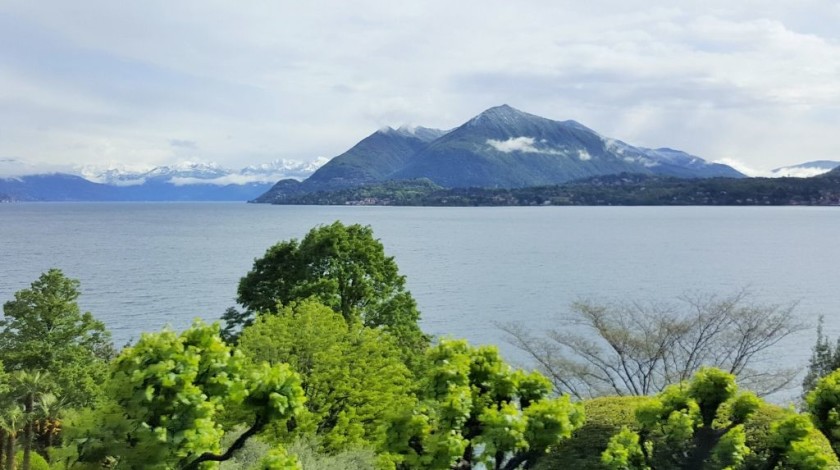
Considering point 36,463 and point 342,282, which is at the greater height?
point 342,282

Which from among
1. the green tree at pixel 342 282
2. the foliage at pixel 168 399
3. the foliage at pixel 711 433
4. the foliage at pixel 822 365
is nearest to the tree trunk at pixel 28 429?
→ the green tree at pixel 342 282

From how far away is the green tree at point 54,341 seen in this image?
29812 mm

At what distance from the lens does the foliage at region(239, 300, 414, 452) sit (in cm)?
2264

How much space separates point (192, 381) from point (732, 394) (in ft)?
37.9

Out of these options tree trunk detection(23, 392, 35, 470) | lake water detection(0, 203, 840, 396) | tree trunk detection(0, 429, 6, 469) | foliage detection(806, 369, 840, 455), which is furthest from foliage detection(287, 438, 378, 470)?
lake water detection(0, 203, 840, 396)

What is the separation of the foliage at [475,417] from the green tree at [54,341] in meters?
21.9

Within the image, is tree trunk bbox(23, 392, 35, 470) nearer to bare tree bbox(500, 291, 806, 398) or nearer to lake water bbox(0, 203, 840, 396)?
bare tree bbox(500, 291, 806, 398)

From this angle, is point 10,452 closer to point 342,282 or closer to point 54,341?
point 54,341

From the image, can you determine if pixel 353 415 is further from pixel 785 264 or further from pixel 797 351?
pixel 785 264

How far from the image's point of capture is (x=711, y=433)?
15.8m

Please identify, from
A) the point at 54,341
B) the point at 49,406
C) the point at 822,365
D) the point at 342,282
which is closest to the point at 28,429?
the point at 49,406

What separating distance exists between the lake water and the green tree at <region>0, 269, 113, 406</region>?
28.5 meters

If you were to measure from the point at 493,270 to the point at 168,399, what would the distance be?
91.2m

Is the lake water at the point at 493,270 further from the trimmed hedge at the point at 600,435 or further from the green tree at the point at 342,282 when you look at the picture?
the trimmed hedge at the point at 600,435
